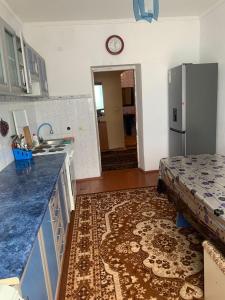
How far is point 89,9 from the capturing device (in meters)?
3.33

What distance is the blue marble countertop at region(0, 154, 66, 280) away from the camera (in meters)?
1.01

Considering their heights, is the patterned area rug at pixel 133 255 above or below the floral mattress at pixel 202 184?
Result: below

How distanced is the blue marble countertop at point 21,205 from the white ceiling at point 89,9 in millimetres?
2041

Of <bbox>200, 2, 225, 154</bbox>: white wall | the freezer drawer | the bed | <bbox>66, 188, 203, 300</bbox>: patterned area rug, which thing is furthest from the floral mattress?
<bbox>200, 2, 225, 154</bbox>: white wall

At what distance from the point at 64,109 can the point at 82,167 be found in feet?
3.58

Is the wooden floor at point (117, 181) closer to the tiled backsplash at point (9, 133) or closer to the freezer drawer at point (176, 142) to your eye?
the freezer drawer at point (176, 142)

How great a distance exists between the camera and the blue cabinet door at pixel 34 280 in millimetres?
1048

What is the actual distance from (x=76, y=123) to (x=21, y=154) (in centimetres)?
157

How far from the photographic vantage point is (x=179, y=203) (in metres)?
2.25

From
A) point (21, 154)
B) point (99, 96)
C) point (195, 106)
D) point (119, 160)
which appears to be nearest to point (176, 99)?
point (195, 106)

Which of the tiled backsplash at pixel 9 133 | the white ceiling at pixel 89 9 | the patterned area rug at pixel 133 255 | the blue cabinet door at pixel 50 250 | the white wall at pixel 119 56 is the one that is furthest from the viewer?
the white wall at pixel 119 56

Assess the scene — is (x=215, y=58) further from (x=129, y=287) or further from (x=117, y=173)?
(x=129, y=287)

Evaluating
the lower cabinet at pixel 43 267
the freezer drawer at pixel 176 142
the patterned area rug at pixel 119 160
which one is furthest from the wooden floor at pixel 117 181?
the lower cabinet at pixel 43 267

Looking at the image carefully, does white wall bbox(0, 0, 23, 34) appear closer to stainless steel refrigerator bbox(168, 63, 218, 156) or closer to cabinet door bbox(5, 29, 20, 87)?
cabinet door bbox(5, 29, 20, 87)
